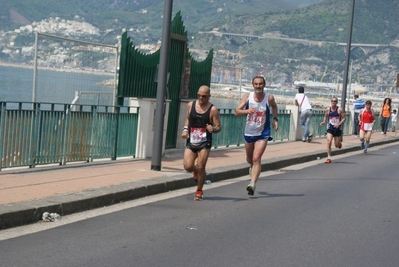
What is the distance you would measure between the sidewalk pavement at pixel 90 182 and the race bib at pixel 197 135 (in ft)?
3.41

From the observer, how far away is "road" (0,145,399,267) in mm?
8344

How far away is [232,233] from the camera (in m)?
9.86

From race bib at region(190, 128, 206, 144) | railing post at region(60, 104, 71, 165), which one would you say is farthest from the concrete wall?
race bib at region(190, 128, 206, 144)

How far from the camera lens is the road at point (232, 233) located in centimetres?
834

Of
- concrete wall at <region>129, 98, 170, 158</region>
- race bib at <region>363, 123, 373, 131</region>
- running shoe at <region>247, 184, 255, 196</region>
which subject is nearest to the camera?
running shoe at <region>247, 184, 255, 196</region>

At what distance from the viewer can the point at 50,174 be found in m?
13.5

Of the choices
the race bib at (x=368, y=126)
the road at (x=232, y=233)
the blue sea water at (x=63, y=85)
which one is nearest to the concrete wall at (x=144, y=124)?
the blue sea water at (x=63, y=85)

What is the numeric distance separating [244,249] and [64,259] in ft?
6.33

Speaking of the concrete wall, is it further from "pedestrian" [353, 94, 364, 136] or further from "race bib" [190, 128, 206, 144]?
"pedestrian" [353, 94, 364, 136]

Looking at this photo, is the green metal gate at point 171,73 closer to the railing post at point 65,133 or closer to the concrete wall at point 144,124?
the concrete wall at point 144,124

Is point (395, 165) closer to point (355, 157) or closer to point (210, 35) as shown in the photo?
point (355, 157)

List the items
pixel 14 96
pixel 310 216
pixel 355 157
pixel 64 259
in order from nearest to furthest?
1. pixel 64 259
2. pixel 310 216
3. pixel 14 96
4. pixel 355 157

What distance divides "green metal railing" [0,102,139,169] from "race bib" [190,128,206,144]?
9.34 feet

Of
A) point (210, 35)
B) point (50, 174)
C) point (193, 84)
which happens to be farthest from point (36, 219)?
point (210, 35)
